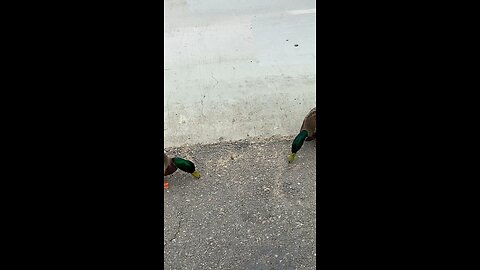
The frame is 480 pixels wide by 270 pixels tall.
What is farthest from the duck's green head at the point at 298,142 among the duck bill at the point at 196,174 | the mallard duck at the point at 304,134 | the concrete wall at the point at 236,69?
the duck bill at the point at 196,174

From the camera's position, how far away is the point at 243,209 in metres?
2.12

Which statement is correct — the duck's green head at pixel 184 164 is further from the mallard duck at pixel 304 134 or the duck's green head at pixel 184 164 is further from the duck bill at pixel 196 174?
the mallard duck at pixel 304 134

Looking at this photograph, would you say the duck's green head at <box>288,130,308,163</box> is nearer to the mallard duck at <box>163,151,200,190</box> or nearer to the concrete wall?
the concrete wall

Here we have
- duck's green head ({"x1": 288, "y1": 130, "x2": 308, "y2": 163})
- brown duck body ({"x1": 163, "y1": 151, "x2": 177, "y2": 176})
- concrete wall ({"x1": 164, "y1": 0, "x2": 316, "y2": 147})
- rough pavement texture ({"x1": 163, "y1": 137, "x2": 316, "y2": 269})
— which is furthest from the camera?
concrete wall ({"x1": 164, "y1": 0, "x2": 316, "y2": 147})

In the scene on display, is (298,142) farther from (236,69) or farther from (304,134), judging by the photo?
(236,69)

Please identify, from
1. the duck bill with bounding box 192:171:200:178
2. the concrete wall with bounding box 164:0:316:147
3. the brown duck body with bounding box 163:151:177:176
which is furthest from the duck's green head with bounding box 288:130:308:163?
the brown duck body with bounding box 163:151:177:176

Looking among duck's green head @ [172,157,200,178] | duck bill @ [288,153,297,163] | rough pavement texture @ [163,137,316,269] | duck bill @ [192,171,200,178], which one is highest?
duck's green head @ [172,157,200,178]

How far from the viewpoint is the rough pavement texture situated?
1874 millimetres

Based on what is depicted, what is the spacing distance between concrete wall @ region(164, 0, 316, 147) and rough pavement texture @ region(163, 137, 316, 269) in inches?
7.1
